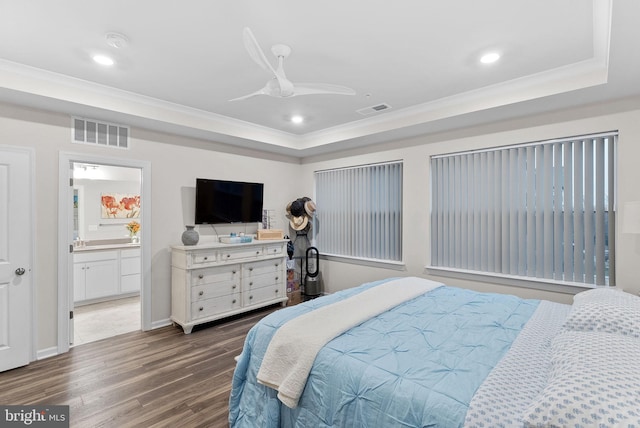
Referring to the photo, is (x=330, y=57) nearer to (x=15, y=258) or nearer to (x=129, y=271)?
(x=15, y=258)

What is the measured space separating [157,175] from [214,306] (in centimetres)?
179

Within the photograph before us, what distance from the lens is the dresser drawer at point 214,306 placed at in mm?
3783

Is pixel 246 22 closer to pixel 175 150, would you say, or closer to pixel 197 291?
pixel 175 150

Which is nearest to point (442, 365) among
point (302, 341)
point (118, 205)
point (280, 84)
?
point (302, 341)

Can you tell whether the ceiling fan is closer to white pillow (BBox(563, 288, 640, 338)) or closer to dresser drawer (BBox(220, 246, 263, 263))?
white pillow (BBox(563, 288, 640, 338))

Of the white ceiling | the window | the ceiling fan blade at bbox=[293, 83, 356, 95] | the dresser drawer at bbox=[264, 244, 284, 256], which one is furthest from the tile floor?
the ceiling fan blade at bbox=[293, 83, 356, 95]

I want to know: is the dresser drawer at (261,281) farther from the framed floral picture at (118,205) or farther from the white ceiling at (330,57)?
the framed floral picture at (118,205)

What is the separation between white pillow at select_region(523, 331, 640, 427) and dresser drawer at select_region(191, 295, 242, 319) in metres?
3.52

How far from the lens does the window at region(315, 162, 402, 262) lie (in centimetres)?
455

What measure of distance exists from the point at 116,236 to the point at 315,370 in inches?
214

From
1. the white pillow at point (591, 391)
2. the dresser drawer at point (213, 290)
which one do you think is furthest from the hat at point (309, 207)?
the white pillow at point (591, 391)

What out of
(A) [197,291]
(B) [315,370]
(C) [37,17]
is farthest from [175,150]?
(B) [315,370]

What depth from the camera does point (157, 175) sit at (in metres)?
3.92

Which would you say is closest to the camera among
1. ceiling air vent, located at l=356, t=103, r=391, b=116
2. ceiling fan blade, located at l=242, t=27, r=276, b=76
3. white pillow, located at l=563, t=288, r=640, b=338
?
white pillow, located at l=563, t=288, r=640, b=338
